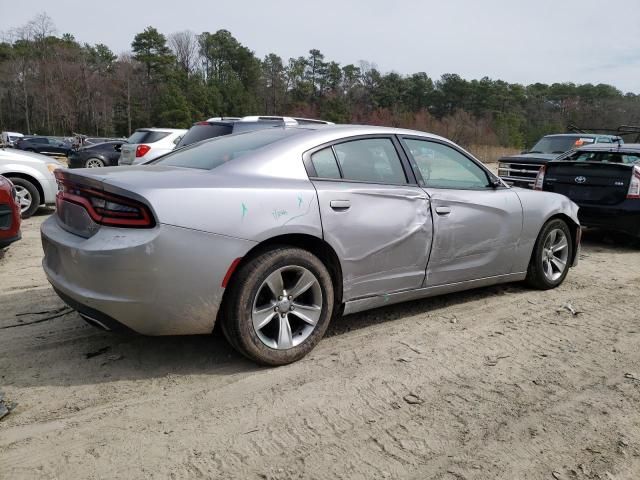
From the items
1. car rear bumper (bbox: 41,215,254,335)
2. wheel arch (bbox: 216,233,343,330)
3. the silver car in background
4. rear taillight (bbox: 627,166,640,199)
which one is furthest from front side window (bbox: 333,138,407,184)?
rear taillight (bbox: 627,166,640,199)

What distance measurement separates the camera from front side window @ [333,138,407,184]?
139 inches

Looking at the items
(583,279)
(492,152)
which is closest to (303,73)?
(492,152)

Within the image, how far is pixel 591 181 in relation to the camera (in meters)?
7.15

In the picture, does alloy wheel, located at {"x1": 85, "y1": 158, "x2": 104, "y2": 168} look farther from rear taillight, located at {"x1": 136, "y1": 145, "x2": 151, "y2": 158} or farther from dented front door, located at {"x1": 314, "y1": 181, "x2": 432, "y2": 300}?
dented front door, located at {"x1": 314, "y1": 181, "x2": 432, "y2": 300}

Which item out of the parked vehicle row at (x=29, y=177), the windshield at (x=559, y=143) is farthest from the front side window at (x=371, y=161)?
the windshield at (x=559, y=143)

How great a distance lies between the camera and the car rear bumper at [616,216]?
22.4 ft

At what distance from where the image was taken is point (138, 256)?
8.72 ft

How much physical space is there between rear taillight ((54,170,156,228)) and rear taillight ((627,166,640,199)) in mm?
6454

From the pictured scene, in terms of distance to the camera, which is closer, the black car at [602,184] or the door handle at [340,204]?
the door handle at [340,204]

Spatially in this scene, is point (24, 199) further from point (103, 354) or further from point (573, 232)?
point (573, 232)

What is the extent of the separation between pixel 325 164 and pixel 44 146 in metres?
35.4

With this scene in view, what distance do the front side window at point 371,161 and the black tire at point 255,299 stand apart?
704mm


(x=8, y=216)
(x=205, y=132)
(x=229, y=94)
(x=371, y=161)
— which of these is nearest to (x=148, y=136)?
(x=205, y=132)

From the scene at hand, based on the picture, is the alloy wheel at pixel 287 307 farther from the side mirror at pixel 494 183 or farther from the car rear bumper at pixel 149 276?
the side mirror at pixel 494 183
